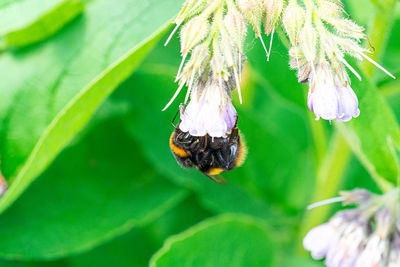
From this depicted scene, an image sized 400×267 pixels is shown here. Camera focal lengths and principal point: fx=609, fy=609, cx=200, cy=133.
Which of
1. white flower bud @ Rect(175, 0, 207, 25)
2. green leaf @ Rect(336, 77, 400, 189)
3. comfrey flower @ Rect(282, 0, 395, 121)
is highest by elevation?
white flower bud @ Rect(175, 0, 207, 25)

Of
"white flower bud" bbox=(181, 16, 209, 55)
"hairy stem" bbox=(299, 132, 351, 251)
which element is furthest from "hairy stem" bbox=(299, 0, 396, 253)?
"white flower bud" bbox=(181, 16, 209, 55)

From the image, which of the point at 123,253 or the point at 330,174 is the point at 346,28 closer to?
the point at 330,174

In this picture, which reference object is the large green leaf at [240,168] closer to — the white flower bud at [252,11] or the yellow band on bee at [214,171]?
the yellow band on bee at [214,171]

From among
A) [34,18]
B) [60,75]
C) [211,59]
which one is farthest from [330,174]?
[34,18]

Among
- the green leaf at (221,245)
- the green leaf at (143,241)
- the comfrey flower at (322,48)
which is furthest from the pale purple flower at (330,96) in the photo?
the green leaf at (143,241)

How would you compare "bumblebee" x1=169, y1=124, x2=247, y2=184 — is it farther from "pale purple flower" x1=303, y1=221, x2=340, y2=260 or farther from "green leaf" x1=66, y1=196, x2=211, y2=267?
"green leaf" x1=66, y1=196, x2=211, y2=267
